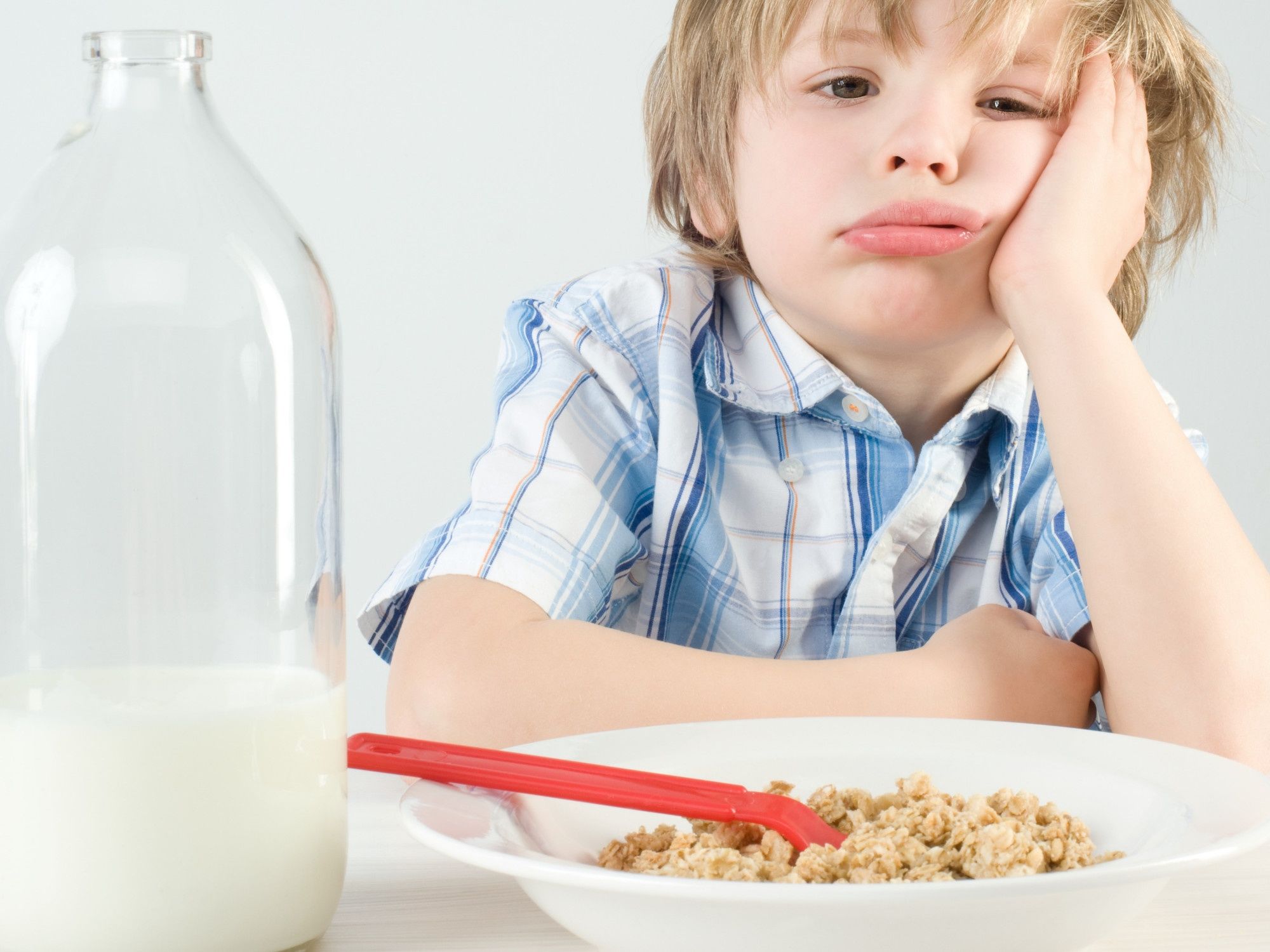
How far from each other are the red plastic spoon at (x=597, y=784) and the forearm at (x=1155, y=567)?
0.38m

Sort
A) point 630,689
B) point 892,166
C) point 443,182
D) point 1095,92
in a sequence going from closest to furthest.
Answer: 1. point 630,689
2. point 892,166
3. point 1095,92
4. point 443,182

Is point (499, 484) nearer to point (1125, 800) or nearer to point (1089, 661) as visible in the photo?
point (1089, 661)

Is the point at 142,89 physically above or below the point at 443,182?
below

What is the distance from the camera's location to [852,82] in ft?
2.93

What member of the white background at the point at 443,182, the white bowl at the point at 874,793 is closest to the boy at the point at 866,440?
the white bowl at the point at 874,793

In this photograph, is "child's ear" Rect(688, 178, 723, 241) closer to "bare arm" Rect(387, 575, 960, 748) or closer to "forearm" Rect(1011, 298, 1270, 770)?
"forearm" Rect(1011, 298, 1270, 770)

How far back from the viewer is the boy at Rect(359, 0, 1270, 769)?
2.23ft

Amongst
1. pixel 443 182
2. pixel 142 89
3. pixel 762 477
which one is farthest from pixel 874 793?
pixel 443 182

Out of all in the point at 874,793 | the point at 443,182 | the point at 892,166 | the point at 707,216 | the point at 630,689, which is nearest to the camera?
the point at 874,793

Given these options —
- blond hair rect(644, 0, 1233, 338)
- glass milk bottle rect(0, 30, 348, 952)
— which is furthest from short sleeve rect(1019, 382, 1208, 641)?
glass milk bottle rect(0, 30, 348, 952)

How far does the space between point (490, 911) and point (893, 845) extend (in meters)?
0.12

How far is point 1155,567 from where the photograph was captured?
71 cm

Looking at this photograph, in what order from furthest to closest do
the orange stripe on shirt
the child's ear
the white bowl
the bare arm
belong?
the child's ear < the orange stripe on shirt < the bare arm < the white bowl

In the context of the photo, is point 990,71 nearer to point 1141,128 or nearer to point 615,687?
point 1141,128
